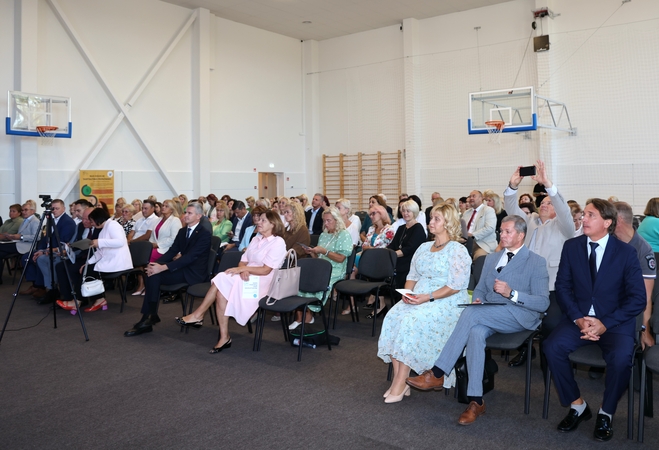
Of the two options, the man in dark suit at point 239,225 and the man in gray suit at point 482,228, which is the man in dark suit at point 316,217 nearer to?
the man in dark suit at point 239,225

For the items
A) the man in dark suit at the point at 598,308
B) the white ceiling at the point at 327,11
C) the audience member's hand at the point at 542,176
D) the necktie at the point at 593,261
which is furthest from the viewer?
the white ceiling at the point at 327,11

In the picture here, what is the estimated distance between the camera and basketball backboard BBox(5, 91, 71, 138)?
998cm

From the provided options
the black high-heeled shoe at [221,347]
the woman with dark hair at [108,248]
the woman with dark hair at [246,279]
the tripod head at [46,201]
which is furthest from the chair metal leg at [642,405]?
the woman with dark hair at [108,248]

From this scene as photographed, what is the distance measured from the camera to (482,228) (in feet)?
22.3

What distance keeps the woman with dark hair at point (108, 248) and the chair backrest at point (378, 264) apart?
2678 mm

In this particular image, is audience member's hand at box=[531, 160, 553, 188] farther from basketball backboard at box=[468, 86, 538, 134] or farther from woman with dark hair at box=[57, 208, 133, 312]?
basketball backboard at box=[468, 86, 538, 134]

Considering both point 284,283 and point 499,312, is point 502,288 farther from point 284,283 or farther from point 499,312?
point 284,283

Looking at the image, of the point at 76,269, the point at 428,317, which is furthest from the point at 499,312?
the point at 76,269

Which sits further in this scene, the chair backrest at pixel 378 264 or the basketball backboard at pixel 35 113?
the basketball backboard at pixel 35 113

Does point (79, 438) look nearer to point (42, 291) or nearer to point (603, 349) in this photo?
point (603, 349)

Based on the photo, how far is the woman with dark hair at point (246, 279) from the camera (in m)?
4.71

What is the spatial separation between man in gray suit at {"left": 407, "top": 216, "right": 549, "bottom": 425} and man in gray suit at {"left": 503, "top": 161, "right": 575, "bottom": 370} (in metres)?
0.38

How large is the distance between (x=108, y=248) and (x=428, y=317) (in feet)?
13.2

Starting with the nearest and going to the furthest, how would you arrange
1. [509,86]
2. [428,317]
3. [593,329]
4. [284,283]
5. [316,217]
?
[593,329]
[428,317]
[284,283]
[316,217]
[509,86]
